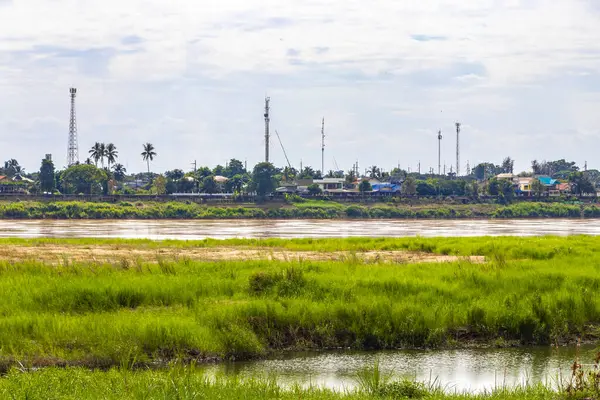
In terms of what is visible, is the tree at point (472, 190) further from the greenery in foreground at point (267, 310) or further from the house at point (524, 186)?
the greenery in foreground at point (267, 310)

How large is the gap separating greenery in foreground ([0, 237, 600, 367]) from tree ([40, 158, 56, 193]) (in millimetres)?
111467

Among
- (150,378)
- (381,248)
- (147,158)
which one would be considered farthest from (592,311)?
(147,158)

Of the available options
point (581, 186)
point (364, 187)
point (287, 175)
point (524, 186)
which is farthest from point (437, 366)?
point (287, 175)

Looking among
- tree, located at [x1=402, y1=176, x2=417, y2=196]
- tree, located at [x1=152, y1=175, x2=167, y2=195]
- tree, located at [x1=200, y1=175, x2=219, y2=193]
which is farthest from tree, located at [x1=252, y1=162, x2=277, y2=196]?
tree, located at [x1=402, y1=176, x2=417, y2=196]

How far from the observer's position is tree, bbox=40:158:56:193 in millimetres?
134625

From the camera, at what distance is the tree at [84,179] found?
5221 inches

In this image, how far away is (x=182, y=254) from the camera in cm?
3722

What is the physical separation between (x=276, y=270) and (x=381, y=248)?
16.3 m

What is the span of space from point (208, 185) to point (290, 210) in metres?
30.2

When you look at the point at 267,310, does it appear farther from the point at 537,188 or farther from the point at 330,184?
the point at 330,184

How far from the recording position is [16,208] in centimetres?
11244

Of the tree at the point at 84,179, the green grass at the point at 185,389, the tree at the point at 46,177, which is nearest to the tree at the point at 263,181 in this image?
the tree at the point at 84,179

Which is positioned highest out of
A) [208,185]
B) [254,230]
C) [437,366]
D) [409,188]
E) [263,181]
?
[263,181]

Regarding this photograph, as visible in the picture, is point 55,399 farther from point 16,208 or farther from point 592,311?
point 16,208
